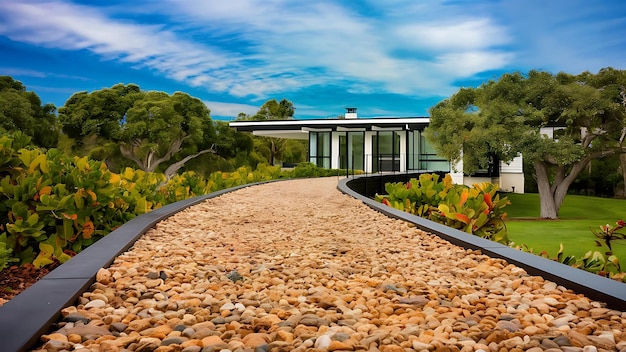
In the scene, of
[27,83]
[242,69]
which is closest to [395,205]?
[27,83]

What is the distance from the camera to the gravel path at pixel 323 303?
2297 mm

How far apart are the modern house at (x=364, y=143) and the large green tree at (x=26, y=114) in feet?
34.7

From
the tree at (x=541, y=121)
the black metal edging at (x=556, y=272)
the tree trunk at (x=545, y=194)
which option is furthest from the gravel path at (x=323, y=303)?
the tree trunk at (x=545, y=194)

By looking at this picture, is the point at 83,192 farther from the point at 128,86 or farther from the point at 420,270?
the point at 128,86

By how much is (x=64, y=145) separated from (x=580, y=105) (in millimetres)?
25928

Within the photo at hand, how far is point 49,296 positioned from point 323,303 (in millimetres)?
1416

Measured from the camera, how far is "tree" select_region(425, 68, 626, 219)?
2184 centimetres

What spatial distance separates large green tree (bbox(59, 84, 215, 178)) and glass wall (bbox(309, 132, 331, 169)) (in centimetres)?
599

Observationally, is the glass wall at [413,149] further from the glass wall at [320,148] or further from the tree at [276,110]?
the tree at [276,110]

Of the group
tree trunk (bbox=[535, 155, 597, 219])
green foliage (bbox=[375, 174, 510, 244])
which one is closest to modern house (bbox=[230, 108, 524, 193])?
tree trunk (bbox=[535, 155, 597, 219])

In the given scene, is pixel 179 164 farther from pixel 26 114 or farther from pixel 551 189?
pixel 551 189

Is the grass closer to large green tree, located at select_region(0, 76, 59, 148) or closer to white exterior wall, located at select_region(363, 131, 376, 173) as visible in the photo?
white exterior wall, located at select_region(363, 131, 376, 173)

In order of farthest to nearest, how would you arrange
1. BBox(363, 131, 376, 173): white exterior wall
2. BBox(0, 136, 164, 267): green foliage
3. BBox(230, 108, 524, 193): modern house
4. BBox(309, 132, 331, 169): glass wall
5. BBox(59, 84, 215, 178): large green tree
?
BBox(309, 132, 331, 169): glass wall
BBox(363, 131, 376, 173): white exterior wall
BBox(230, 108, 524, 193): modern house
BBox(59, 84, 215, 178): large green tree
BBox(0, 136, 164, 267): green foliage

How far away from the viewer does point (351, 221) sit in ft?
21.9
